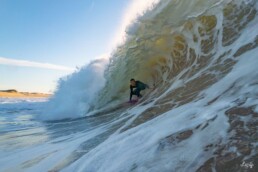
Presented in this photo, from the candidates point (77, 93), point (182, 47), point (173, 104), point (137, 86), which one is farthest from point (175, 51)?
point (77, 93)

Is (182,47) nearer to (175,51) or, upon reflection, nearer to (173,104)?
(175,51)

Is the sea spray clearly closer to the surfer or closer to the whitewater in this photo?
the whitewater

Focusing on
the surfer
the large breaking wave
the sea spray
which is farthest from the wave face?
the sea spray

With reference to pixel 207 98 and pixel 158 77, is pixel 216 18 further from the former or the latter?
pixel 207 98

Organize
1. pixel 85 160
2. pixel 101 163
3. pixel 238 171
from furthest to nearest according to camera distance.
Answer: pixel 85 160 → pixel 101 163 → pixel 238 171

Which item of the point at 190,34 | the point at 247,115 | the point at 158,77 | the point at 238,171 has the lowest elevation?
the point at 238,171

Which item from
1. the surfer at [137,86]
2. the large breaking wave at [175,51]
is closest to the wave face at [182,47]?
the large breaking wave at [175,51]

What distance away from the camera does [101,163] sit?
3609 millimetres

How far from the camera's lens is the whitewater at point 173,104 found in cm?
309

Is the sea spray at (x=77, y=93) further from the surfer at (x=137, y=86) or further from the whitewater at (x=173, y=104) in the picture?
the surfer at (x=137, y=86)

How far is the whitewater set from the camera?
3.09 m

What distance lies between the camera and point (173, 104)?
17.8ft

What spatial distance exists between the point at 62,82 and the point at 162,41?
6.62 metres

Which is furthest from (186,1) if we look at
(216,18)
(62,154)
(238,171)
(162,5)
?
(238,171)
